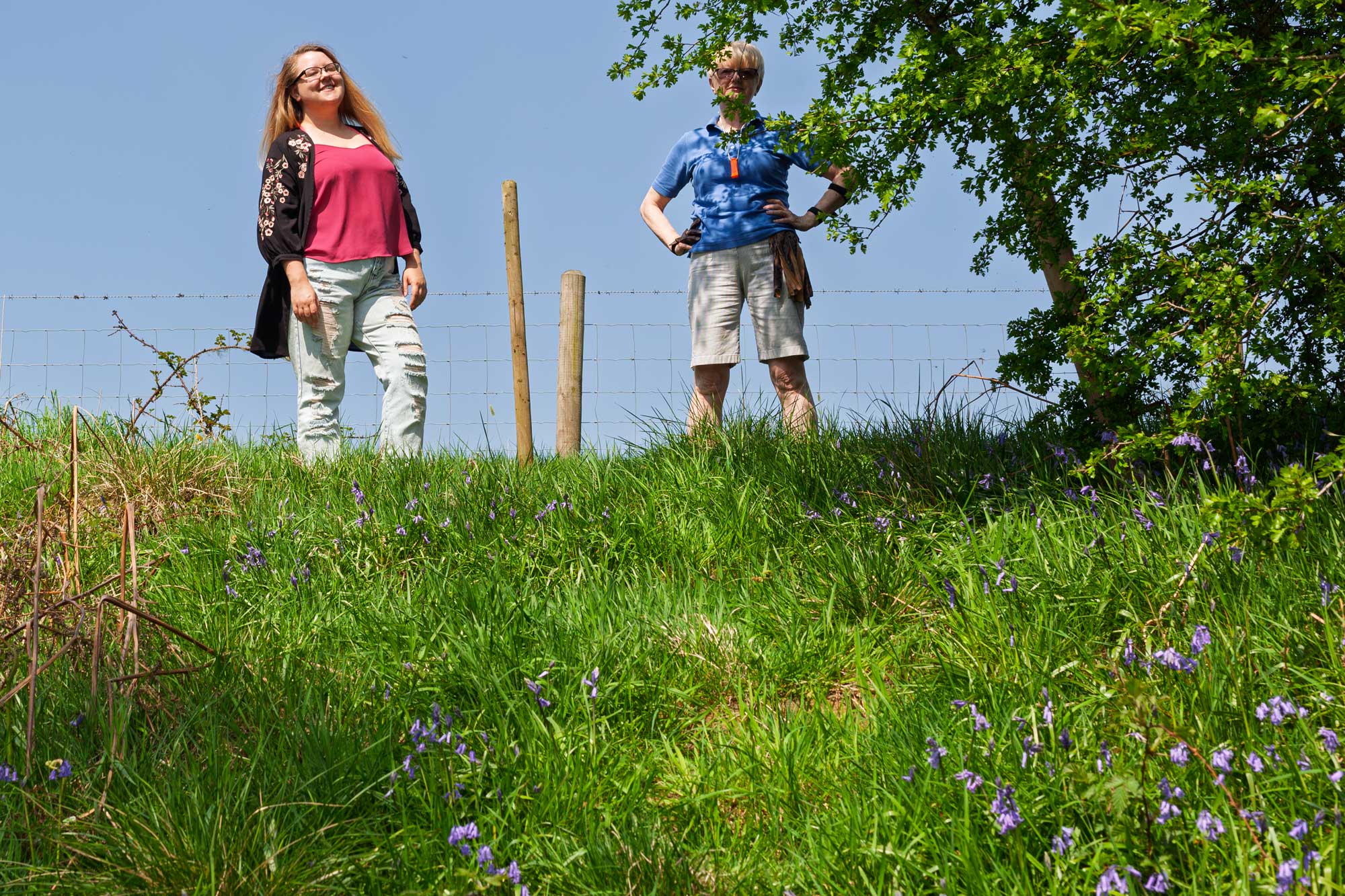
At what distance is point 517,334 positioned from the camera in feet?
25.6

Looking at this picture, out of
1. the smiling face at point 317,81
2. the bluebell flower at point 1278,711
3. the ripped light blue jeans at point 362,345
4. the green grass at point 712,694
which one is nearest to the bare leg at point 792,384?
the green grass at point 712,694

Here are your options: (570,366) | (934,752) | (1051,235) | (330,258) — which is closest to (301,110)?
(330,258)

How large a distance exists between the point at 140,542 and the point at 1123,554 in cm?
451

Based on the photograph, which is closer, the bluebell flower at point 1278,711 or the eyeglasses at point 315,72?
the bluebell flower at point 1278,711

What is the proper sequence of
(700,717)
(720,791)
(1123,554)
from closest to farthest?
(720,791) → (700,717) → (1123,554)

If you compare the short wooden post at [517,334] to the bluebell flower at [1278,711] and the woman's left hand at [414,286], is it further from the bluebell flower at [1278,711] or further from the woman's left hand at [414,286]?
the bluebell flower at [1278,711]

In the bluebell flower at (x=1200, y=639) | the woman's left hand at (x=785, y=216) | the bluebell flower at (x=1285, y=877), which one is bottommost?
the bluebell flower at (x=1285, y=877)

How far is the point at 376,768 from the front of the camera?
2.93 m

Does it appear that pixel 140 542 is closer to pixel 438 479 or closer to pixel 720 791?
pixel 438 479

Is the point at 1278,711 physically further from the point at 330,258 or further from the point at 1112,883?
the point at 330,258

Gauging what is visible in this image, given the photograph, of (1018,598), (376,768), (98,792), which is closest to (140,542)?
(98,792)

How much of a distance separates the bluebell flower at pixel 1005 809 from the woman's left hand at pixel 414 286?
17.9 ft

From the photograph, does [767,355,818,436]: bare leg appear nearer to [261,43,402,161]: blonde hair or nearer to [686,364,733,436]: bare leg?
[686,364,733,436]: bare leg

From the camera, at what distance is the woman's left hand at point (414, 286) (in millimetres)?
7047
